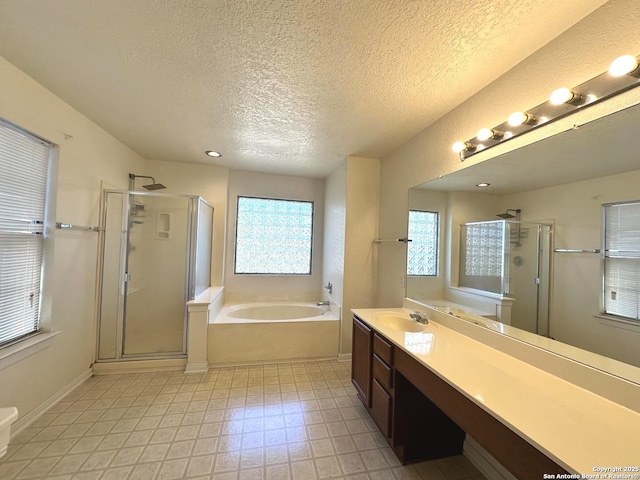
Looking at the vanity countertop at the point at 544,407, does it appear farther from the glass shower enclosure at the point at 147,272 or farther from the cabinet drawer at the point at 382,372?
the glass shower enclosure at the point at 147,272

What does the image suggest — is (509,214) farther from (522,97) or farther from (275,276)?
(275,276)

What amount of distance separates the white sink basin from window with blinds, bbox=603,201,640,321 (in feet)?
3.64

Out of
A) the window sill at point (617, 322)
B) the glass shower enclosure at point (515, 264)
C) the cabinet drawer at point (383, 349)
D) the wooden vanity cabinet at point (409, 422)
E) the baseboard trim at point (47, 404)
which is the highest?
the glass shower enclosure at point (515, 264)

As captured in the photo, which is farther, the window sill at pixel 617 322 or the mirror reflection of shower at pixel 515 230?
the mirror reflection of shower at pixel 515 230

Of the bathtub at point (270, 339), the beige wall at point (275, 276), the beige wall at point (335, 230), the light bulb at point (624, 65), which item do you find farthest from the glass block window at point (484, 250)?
the beige wall at point (275, 276)

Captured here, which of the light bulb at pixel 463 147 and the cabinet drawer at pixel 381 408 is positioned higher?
the light bulb at pixel 463 147

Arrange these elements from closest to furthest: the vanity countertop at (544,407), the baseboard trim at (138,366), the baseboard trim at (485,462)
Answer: the vanity countertop at (544,407) < the baseboard trim at (485,462) < the baseboard trim at (138,366)

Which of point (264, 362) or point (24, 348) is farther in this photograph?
point (264, 362)

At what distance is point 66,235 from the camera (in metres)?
2.04

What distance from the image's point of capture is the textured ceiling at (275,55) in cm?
111

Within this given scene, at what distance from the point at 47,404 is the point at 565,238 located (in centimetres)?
360

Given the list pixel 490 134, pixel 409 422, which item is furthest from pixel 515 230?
pixel 409 422

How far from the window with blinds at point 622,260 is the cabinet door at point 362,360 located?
1.27 meters

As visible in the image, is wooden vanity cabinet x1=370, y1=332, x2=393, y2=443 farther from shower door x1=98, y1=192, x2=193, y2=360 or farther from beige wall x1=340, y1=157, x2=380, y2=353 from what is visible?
shower door x1=98, y1=192, x2=193, y2=360
